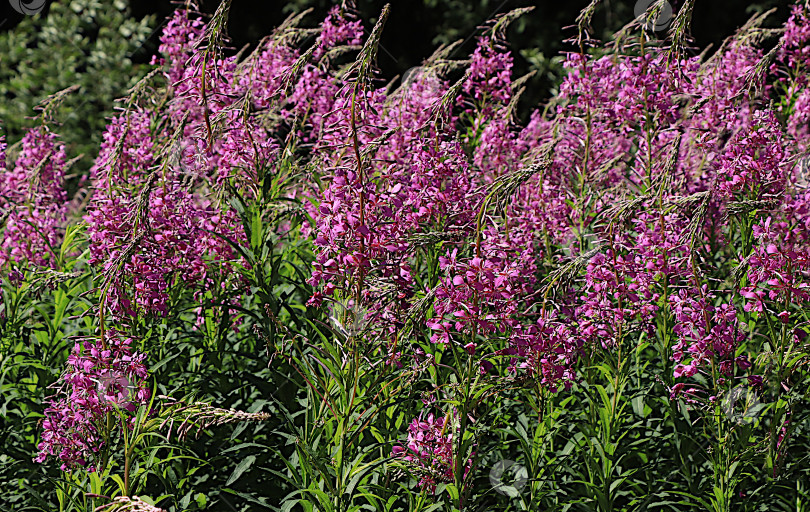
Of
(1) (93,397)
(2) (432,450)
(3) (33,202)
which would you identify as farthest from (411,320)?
(3) (33,202)

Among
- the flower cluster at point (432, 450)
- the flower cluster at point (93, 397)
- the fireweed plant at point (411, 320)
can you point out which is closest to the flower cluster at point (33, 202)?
the fireweed plant at point (411, 320)

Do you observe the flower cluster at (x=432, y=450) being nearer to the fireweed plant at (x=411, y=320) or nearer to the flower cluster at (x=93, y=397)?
the fireweed plant at (x=411, y=320)

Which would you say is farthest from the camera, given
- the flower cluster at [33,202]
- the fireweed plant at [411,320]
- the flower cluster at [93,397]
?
the flower cluster at [33,202]

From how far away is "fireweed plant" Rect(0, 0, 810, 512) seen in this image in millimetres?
3289

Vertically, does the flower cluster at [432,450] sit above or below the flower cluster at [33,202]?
below

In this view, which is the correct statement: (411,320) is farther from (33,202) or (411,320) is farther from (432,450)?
(33,202)

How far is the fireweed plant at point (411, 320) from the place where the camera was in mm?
3289

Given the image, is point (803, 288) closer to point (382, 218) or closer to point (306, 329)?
point (382, 218)

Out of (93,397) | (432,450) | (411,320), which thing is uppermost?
(93,397)

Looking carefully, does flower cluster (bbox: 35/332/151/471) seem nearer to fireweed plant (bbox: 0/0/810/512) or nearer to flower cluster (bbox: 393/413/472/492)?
fireweed plant (bbox: 0/0/810/512)

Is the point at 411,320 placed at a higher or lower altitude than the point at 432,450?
higher

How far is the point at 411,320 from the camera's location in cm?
316

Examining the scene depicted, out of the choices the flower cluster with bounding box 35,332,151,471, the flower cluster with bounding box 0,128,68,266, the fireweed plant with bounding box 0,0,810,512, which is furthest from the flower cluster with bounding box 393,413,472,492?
the flower cluster with bounding box 0,128,68,266

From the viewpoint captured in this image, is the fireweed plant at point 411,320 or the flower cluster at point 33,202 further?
the flower cluster at point 33,202
